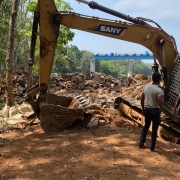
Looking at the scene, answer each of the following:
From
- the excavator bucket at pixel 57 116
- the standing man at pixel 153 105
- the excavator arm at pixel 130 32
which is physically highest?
the excavator arm at pixel 130 32

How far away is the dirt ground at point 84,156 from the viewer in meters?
4.57

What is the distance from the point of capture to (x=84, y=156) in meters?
5.39

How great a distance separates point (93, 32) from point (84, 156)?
2.99m

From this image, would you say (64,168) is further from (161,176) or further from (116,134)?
(116,134)

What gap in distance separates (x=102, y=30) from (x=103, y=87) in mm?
12607

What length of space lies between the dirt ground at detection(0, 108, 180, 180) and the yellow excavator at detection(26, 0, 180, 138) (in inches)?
21.4

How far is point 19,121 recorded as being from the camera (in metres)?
8.55

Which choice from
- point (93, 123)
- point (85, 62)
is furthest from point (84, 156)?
point (85, 62)

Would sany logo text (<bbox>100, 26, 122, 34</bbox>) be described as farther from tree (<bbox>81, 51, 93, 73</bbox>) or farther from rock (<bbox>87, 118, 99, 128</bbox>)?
tree (<bbox>81, 51, 93, 73</bbox>)

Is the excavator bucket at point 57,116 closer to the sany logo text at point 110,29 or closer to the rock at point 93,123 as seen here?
the rock at point 93,123

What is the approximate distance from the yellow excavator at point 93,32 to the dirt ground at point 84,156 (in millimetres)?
544

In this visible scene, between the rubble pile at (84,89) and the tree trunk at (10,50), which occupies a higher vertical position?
the tree trunk at (10,50)

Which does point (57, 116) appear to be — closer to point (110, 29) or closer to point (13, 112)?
point (110, 29)

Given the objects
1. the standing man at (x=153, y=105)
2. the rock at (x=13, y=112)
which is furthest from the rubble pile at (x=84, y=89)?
the standing man at (x=153, y=105)
